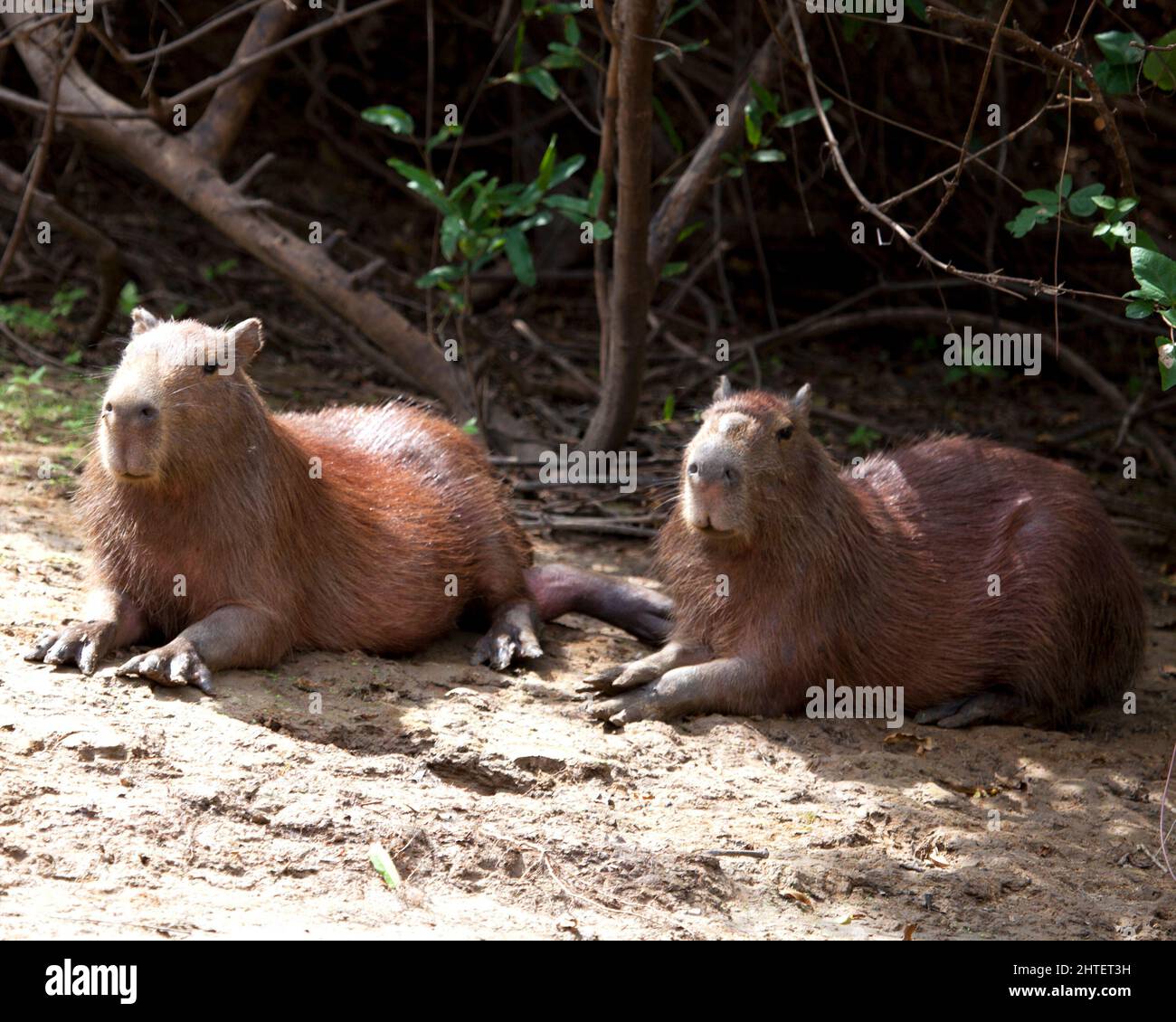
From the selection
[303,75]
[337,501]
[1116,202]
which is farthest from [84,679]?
[303,75]

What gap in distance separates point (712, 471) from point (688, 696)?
779mm

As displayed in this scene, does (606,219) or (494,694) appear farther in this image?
(606,219)

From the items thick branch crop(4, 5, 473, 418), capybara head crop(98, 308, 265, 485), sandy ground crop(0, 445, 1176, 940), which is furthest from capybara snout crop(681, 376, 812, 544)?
thick branch crop(4, 5, 473, 418)

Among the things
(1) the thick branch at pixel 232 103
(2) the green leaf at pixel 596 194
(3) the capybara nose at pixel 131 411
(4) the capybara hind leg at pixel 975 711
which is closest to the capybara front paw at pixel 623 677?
(4) the capybara hind leg at pixel 975 711

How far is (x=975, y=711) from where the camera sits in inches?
216

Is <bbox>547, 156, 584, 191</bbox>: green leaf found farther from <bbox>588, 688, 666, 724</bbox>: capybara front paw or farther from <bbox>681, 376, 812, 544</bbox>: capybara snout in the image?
<bbox>588, 688, 666, 724</bbox>: capybara front paw

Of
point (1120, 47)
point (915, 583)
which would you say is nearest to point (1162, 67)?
point (1120, 47)

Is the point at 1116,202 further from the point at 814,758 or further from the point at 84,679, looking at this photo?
the point at 84,679

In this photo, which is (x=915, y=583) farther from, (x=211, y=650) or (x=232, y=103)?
(x=232, y=103)

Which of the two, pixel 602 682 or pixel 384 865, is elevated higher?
pixel 602 682

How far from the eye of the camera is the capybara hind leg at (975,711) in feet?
17.8

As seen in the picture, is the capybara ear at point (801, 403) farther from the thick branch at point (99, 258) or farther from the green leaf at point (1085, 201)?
the thick branch at point (99, 258)

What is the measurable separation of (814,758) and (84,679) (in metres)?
2.30

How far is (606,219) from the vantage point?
687cm
